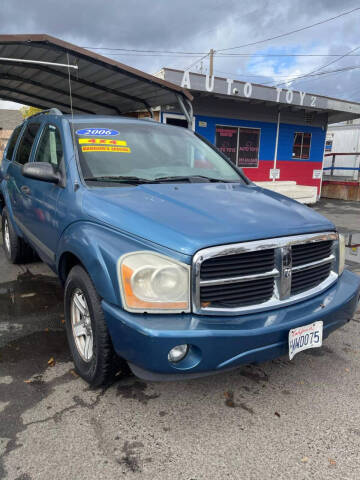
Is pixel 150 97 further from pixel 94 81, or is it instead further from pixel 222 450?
pixel 222 450

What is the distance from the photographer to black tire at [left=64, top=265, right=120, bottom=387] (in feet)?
7.31

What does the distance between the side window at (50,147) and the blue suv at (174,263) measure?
0.03 m

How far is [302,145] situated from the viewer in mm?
16156

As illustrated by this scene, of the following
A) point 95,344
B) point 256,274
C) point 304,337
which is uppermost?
point 256,274

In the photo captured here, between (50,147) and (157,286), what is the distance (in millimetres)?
2167

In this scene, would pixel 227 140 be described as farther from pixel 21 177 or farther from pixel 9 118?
pixel 9 118

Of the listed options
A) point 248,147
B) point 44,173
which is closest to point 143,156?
point 44,173

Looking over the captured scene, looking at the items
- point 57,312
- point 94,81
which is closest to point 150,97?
point 94,81

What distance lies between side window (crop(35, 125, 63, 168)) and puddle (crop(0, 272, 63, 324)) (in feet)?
5.03

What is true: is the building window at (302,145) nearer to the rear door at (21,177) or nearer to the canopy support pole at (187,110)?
the canopy support pole at (187,110)

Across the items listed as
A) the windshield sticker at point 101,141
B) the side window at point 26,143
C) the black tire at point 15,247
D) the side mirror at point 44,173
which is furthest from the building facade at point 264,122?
the side mirror at point 44,173

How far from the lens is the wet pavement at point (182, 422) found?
1932 mm

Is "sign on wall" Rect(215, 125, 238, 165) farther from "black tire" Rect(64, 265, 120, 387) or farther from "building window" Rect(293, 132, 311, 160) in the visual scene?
"black tire" Rect(64, 265, 120, 387)

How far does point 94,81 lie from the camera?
25.4 feet
